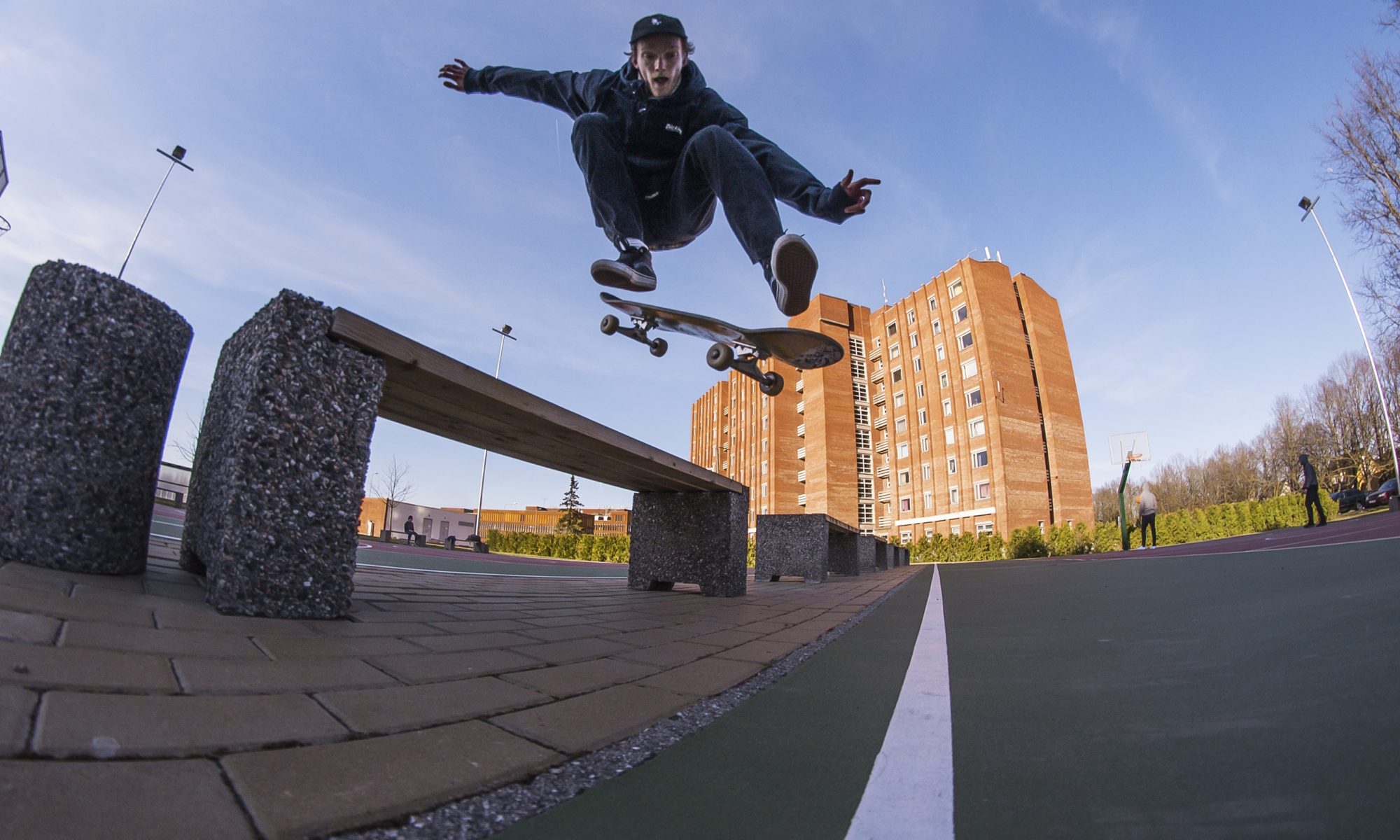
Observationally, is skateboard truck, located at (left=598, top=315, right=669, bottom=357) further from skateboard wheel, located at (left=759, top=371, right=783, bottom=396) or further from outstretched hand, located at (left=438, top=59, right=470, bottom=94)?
outstretched hand, located at (left=438, top=59, right=470, bottom=94)

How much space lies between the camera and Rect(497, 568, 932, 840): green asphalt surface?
29.8 inches

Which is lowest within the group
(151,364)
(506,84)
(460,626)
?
(460,626)

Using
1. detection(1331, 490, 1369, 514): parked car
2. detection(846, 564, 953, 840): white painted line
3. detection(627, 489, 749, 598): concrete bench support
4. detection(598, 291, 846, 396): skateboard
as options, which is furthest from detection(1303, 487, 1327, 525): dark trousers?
detection(846, 564, 953, 840): white painted line

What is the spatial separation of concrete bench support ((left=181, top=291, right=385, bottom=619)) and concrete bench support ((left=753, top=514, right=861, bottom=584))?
20.0 feet

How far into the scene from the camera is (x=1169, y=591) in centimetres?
324

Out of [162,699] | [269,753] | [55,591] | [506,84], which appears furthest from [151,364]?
[506,84]

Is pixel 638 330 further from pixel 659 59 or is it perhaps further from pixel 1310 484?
→ pixel 1310 484

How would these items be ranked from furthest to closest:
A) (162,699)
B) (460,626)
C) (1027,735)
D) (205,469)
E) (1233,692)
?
(205,469), (460,626), (1233,692), (1027,735), (162,699)

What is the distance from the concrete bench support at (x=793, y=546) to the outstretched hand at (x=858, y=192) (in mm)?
4882

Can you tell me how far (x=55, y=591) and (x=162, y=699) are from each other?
117cm

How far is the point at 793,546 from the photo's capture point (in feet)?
26.1

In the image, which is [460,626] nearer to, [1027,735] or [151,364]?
[151,364]

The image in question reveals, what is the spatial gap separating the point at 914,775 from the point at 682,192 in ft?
14.6

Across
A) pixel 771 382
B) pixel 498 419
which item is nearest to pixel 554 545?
pixel 771 382
